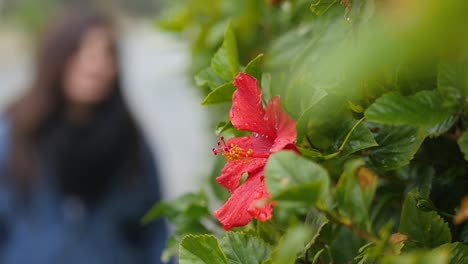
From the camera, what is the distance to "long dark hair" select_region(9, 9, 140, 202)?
3.06 meters

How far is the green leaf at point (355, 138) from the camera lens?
0.68 meters

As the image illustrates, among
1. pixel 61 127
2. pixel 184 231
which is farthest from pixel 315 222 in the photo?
pixel 61 127

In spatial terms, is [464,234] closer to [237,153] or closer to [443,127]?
[443,127]

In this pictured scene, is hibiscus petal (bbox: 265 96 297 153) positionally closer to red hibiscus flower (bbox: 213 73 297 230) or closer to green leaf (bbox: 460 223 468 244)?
red hibiscus flower (bbox: 213 73 297 230)

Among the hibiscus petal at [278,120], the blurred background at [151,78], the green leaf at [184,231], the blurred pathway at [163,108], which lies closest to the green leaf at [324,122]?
the hibiscus petal at [278,120]

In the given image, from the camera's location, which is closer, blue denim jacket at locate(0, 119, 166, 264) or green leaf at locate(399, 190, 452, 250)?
green leaf at locate(399, 190, 452, 250)

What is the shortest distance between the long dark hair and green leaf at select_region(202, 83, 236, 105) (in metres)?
2.38

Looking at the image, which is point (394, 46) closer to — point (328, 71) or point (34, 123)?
point (328, 71)

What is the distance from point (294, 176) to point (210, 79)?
31 centimetres

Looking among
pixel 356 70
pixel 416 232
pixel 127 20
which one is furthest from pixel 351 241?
pixel 127 20

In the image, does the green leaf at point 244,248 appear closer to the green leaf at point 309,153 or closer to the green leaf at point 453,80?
the green leaf at point 309,153

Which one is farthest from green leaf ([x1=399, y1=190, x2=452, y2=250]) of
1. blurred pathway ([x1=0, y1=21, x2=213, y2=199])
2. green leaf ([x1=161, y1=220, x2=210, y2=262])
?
blurred pathway ([x1=0, y1=21, x2=213, y2=199])

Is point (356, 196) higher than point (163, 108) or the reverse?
higher

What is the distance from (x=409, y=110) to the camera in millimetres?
633
